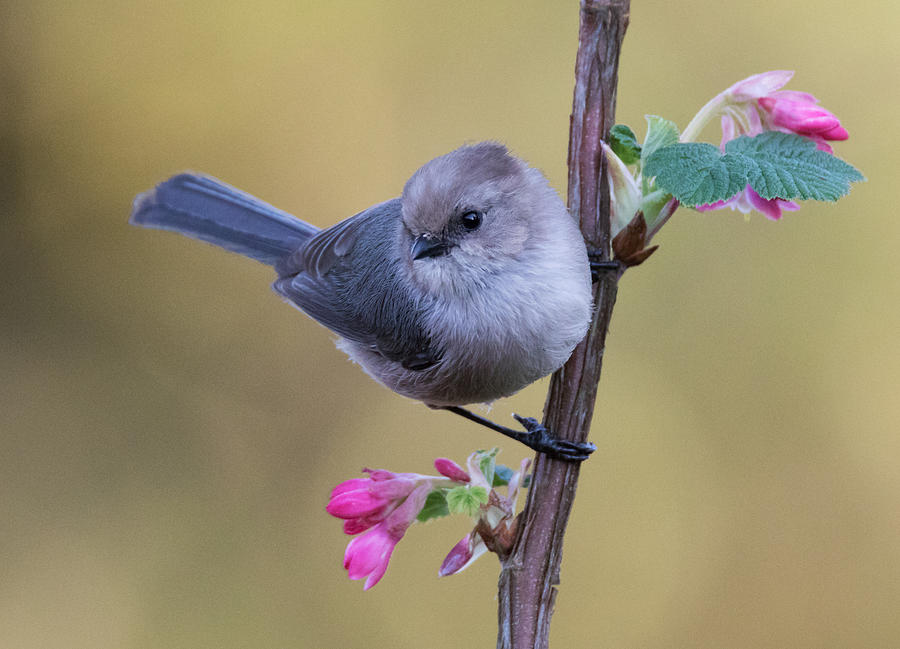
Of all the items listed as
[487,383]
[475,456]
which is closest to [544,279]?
[487,383]

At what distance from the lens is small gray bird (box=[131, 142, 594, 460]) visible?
5.41ft

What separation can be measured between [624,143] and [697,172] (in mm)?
188

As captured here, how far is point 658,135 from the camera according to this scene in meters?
1.36

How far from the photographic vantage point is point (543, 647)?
4.20 ft

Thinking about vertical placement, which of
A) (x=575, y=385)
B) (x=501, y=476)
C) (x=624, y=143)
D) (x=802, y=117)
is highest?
(x=802, y=117)

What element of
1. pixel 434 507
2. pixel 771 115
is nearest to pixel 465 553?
pixel 434 507


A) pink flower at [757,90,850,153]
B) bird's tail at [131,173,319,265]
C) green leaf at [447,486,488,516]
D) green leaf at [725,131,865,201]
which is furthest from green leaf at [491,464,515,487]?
bird's tail at [131,173,319,265]

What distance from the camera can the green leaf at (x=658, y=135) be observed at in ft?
4.43

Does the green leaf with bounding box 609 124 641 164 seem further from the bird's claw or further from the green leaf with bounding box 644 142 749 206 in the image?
the bird's claw

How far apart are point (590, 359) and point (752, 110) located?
19.2 inches

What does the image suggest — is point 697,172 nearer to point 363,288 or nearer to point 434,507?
point 434,507

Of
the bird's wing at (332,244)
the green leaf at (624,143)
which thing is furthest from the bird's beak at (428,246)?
the green leaf at (624,143)

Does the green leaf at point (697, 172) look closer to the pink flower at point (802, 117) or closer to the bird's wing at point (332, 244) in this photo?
the pink flower at point (802, 117)

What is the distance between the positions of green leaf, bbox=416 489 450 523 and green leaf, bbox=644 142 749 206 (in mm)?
591
